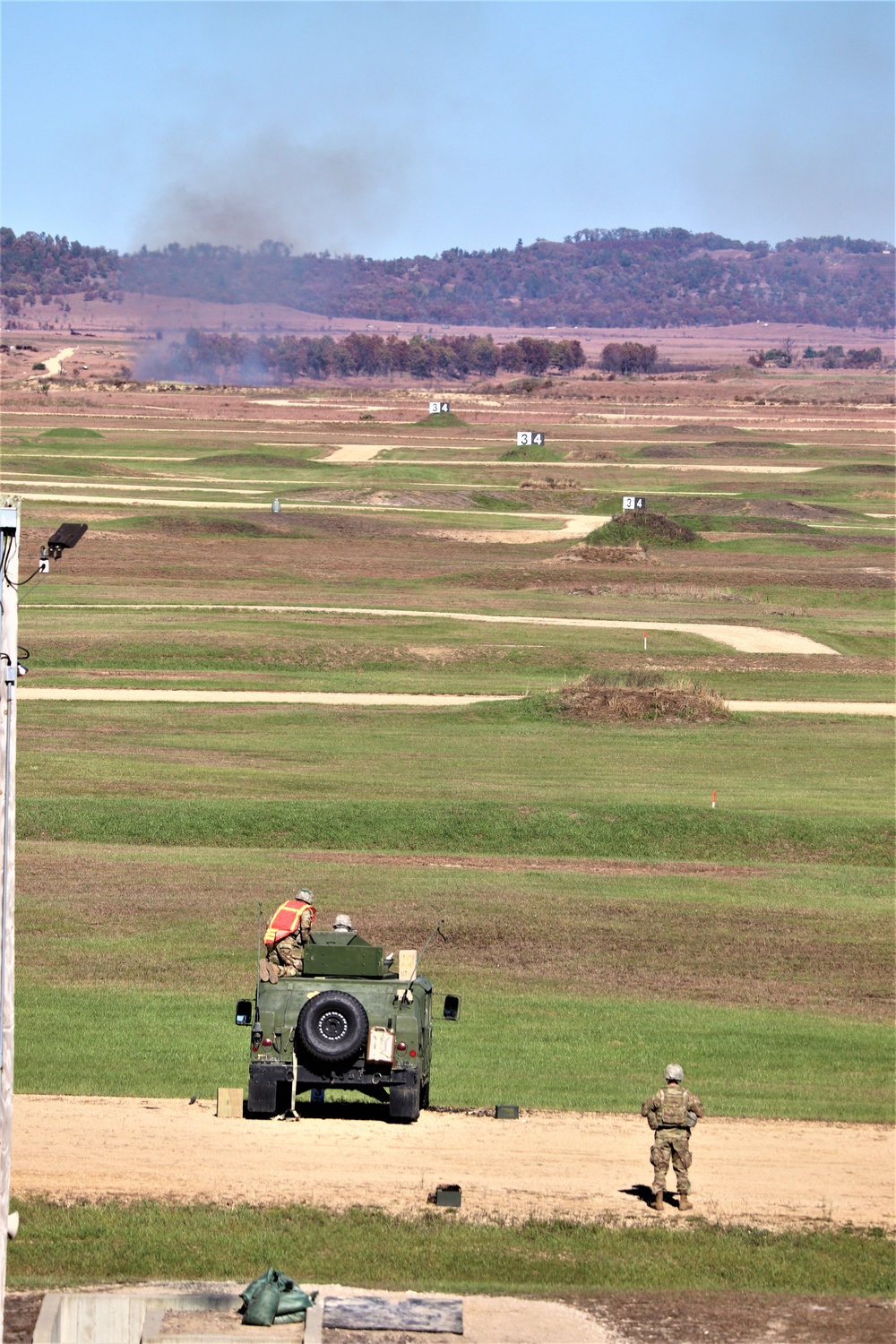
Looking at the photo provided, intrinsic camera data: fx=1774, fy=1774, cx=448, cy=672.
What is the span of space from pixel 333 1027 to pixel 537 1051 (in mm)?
4860

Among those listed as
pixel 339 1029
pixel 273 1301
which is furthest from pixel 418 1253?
pixel 339 1029

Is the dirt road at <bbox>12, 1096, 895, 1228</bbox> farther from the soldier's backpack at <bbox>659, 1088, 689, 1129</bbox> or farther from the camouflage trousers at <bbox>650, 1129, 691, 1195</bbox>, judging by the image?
the soldier's backpack at <bbox>659, 1088, 689, 1129</bbox>

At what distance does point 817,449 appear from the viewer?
143000mm

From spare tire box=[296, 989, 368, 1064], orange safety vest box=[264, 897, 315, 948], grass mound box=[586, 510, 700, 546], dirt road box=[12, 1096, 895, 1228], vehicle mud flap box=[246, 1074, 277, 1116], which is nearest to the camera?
dirt road box=[12, 1096, 895, 1228]

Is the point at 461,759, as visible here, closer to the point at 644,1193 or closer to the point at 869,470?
the point at 644,1193

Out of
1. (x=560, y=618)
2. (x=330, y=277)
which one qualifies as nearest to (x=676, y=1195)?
(x=560, y=618)

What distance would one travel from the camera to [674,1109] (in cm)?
1591

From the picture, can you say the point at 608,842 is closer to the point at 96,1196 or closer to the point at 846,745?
the point at 846,745

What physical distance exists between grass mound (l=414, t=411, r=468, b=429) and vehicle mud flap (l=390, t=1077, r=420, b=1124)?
140114 mm

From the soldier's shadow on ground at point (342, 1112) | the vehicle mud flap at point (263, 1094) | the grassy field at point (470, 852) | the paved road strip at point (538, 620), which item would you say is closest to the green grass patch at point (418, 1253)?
the grassy field at point (470, 852)

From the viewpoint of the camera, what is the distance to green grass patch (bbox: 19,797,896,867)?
32.1m

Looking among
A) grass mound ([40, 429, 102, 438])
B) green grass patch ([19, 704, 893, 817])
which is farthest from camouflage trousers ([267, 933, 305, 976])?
grass mound ([40, 429, 102, 438])

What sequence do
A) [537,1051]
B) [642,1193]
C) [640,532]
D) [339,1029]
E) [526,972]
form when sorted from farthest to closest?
1. [640,532]
2. [526,972]
3. [537,1051]
4. [339,1029]
5. [642,1193]

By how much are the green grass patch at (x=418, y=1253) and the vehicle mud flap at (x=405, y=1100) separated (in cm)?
193
